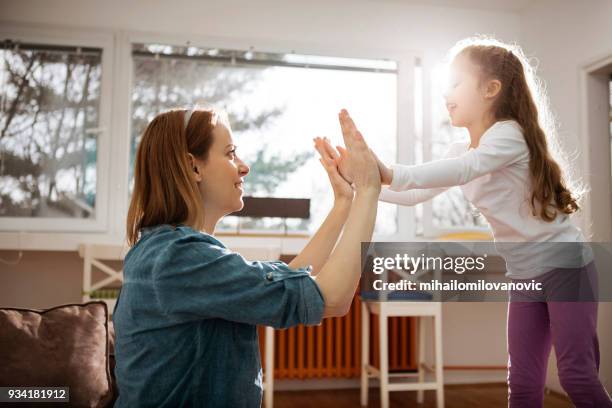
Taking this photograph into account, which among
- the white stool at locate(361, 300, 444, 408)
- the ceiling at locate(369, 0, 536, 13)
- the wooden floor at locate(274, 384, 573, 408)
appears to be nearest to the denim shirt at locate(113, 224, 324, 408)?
the white stool at locate(361, 300, 444, 408)

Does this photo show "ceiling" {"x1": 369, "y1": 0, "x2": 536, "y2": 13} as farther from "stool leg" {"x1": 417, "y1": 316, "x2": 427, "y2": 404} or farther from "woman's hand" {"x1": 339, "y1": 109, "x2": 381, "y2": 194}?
"woman's hand" {"x1": 339, "y1": 109, "x2": 381, "y2": 194}

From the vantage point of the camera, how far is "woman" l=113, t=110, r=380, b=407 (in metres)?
0.87

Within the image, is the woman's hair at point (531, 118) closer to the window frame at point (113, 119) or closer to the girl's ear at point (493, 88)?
the girl's ear at point (493, 88)

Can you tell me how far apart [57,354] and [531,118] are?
1.52 m

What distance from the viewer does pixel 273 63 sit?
147 inches

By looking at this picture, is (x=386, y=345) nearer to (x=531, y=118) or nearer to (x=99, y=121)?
(x=531, y=118)

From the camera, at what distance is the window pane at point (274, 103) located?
361 cm

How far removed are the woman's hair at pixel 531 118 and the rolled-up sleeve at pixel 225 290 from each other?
2.74 ft

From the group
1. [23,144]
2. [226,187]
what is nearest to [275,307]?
[226,187]

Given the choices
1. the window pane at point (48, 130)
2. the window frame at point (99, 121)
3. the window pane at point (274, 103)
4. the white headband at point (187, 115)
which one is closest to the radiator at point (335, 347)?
the window pane at point (274, 103)

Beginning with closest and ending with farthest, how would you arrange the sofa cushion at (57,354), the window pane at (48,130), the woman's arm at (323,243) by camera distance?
the woman's arm at (323,243) → the sofa cushion at (57,354) → the window pane at (48,130)

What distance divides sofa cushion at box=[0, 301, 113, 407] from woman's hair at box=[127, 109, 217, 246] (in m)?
0.90

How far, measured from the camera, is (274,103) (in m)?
3.72

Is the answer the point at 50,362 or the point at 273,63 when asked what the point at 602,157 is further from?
the point at 50,362
